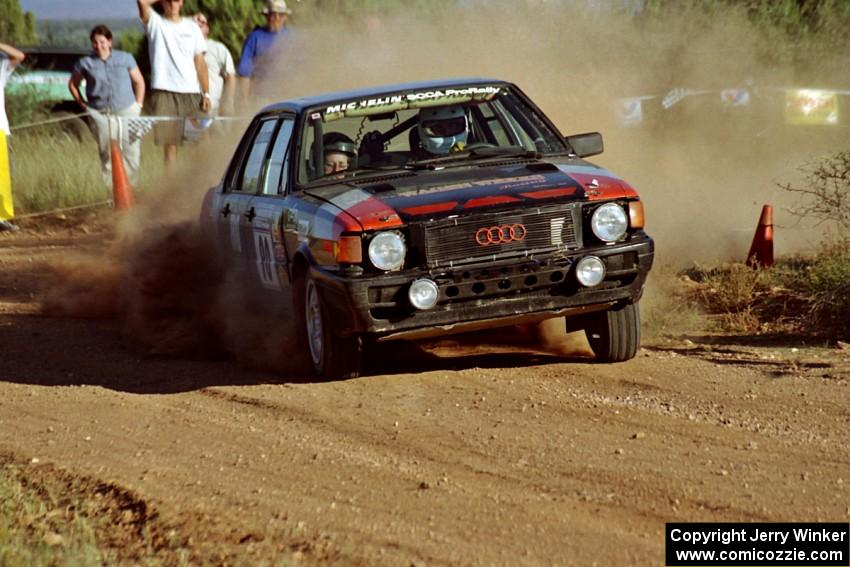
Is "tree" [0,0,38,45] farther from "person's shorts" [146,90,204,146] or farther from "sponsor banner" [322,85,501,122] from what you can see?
"sponsor banner" [322,85,501,122]

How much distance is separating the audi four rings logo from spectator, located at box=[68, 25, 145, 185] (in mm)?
9253

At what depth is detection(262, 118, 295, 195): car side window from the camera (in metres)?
8.05

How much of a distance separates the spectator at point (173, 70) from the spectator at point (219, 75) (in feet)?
1.52

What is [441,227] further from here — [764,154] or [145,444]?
[764,154]

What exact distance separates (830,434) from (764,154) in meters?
12.4

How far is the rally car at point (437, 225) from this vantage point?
6867 mm

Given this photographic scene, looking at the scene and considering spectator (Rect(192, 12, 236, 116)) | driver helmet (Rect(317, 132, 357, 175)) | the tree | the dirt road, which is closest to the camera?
the dirt road

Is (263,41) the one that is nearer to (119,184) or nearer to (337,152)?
(119,184)

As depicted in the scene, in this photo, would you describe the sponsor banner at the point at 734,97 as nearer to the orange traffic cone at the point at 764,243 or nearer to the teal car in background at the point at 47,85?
the orange traffic cone at the point at 764,243

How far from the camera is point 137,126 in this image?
605 inches

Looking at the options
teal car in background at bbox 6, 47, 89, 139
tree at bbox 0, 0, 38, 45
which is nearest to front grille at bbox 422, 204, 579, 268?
teal car in background at bbox 6, 47, 89, 139

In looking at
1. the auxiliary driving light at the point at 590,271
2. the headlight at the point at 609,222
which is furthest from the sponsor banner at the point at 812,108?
the auxiliary driving light at the point at 590,271

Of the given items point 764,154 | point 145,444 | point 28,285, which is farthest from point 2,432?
point 764,154

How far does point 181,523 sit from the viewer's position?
484 centimetres
